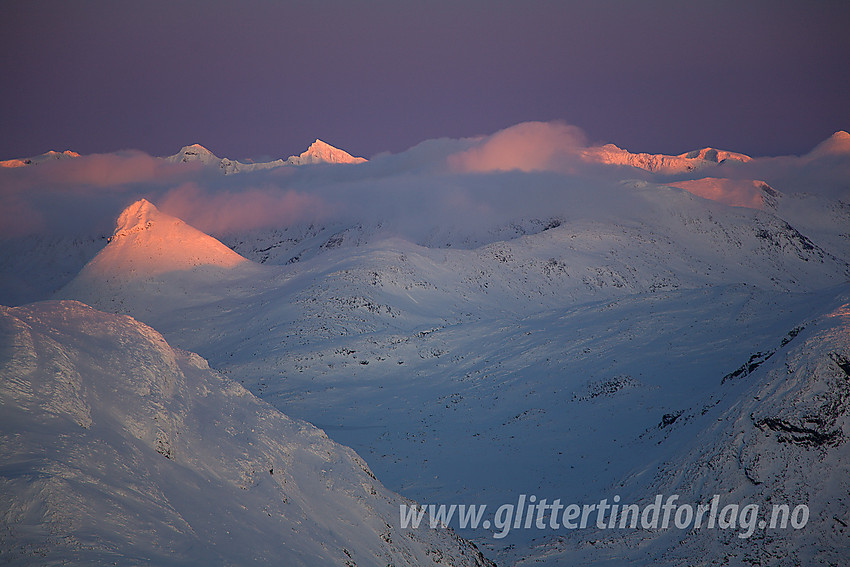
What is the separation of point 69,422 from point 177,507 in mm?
3890

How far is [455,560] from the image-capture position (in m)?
20.0

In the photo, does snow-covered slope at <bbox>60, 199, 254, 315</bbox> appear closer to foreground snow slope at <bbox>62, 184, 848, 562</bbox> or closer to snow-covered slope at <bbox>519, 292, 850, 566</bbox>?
foreground snow slope at <bbox>62, 184, 848, 562</bbox>

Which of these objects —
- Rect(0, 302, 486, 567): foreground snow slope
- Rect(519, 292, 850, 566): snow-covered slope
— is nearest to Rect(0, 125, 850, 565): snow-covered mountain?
Rect(519, 292, 850, 566): snow-covered slope

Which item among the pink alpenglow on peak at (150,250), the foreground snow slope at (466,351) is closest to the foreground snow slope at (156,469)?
the foreground snow slope at (466,351)

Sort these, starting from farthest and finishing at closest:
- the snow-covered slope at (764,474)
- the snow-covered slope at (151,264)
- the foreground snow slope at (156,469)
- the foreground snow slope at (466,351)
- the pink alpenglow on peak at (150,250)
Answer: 1. the pink alpenglow on peak at (150,250)
2. the snow-covered slope at (151,264)
3. the foreground snow slope at (466,351)
4. the snow-covered slope at (764,474)
5. the foreground snow slope at (156,469)

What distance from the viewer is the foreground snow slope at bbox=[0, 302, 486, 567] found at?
11555 millimetres

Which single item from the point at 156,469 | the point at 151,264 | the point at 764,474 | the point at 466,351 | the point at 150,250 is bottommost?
the point at 764,474

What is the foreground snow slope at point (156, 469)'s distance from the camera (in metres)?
11.6

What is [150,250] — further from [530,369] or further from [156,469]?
[156,469]

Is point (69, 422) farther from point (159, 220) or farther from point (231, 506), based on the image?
point (159, 220)

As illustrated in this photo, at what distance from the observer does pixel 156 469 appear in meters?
A: 15.1

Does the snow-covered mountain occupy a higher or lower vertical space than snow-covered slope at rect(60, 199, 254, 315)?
lower

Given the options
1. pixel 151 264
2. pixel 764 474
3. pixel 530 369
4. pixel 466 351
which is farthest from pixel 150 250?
pixel 764 474

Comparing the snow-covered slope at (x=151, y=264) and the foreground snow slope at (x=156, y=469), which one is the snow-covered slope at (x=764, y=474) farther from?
the snow-covered slope at (x=151, y=264)
